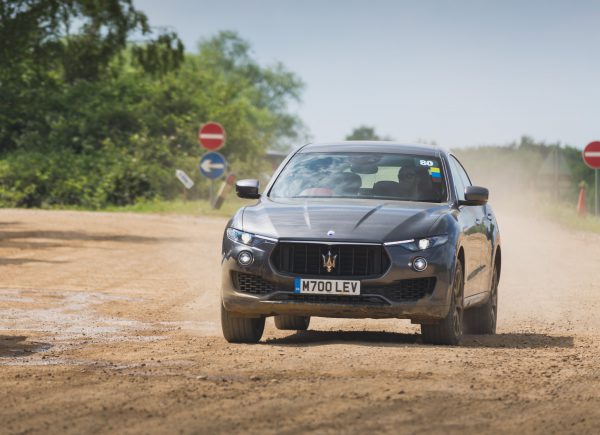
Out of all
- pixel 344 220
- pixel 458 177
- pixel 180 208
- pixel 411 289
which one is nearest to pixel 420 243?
pixel 411 289

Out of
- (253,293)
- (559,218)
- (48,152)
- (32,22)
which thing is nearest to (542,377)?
(253,293)

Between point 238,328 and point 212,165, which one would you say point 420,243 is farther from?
point 212,165

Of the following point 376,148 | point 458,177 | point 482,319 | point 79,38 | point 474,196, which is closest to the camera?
point 474,196

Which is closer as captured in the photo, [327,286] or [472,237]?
[327,286]

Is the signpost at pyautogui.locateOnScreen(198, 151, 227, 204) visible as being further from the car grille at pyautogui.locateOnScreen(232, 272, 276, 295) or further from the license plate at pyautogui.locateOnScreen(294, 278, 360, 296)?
the license plate at pyautogui.locateOnScreen(294, 278, 360, 296)

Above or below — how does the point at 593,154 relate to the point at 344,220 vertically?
below

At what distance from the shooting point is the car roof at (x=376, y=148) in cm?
1205

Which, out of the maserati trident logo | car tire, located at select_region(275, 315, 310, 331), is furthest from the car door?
car tire, located at select_region(275, 315, 310, 331)

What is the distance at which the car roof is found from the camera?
12.1m

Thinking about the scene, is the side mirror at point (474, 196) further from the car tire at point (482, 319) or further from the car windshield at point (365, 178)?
the car tire at point (482, 319)

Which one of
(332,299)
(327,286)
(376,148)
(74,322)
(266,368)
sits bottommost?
(74,322)

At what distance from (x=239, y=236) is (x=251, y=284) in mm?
379

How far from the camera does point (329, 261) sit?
10453 mm

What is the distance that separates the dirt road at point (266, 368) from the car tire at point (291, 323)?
0.15 m
